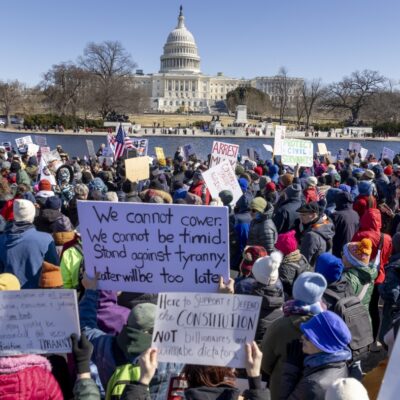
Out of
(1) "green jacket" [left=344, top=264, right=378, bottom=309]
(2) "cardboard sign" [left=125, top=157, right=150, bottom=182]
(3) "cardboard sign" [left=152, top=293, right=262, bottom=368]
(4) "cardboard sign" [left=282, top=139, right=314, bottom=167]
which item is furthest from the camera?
(4) "cardboard sign" [left=282, top=139, right=314, bottom=167]

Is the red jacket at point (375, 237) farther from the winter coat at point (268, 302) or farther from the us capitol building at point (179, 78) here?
the us capitol building at point (179, 78)

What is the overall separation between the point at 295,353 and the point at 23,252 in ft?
8.90

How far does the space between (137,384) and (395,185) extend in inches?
292

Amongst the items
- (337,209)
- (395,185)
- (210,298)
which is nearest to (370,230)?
(337,209)

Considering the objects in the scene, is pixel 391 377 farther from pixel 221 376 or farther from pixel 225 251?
pixel 225 251

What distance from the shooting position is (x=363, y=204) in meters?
7.26

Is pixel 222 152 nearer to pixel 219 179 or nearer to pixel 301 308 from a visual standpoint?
pixel 219 179

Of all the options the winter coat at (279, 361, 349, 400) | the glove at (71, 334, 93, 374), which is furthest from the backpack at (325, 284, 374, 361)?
the glove at (71, 334, 93, 374)

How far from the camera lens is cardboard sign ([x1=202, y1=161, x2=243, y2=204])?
7098 mm

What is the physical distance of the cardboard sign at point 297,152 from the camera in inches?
459

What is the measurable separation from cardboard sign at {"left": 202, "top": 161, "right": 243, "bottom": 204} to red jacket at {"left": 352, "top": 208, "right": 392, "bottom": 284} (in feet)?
5.95

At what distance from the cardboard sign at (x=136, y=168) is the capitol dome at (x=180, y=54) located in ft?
430

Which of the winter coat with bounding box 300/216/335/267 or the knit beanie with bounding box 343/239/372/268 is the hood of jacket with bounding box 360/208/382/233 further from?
the knit beanie with bounding box 343/239/372/268

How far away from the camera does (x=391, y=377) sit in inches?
75.6
